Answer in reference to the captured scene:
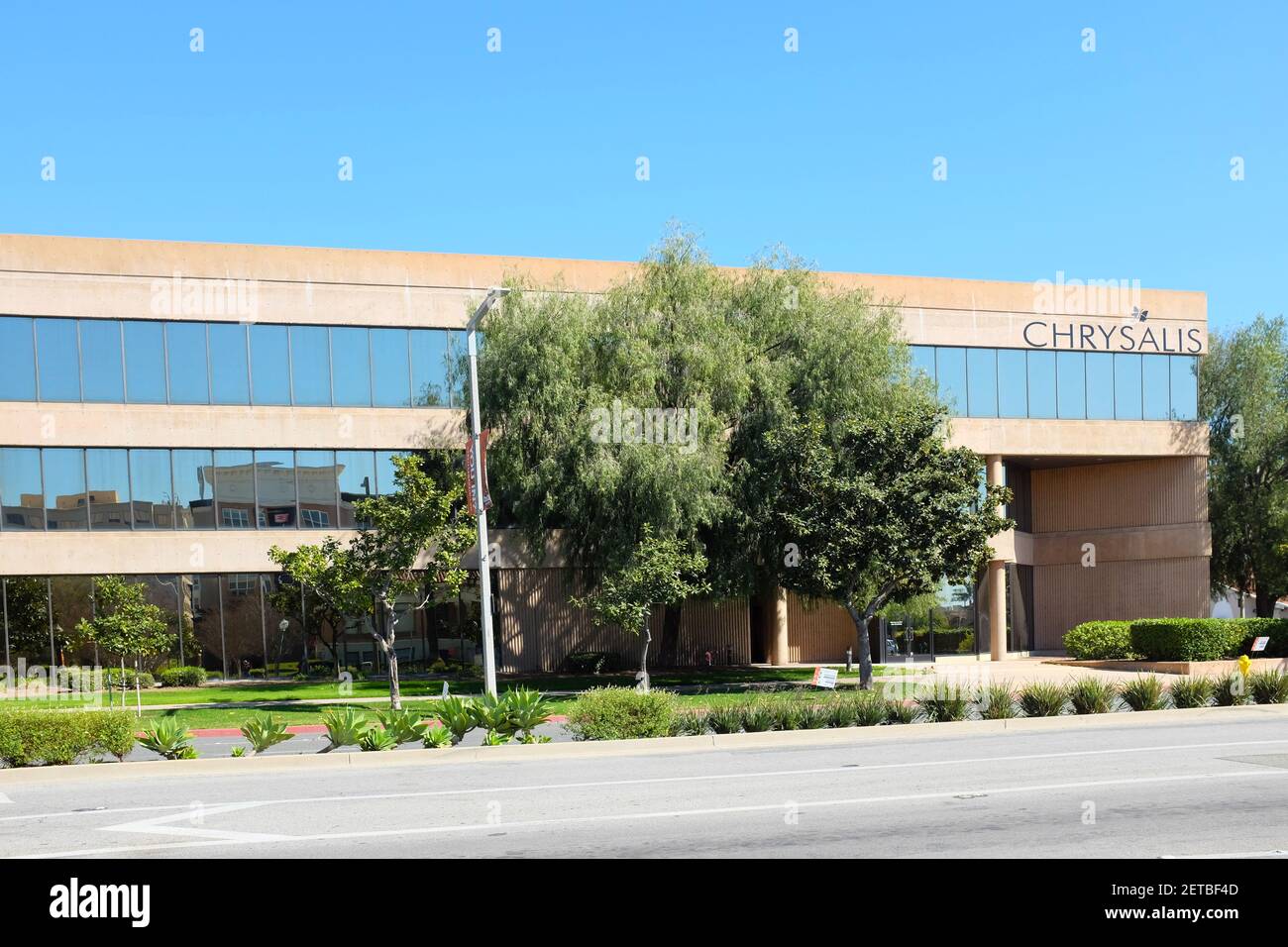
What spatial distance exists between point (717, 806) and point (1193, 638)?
27.3 metres

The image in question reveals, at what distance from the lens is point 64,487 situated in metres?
32.2

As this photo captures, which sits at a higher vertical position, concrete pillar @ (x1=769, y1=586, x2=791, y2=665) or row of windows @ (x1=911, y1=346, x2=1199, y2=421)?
row of windows @ (x1=911, y1=346, x2=1199, y2=421)

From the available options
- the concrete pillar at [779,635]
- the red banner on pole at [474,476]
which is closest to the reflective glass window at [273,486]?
the red banner on pole at [474,476]

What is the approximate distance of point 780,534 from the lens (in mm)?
30250

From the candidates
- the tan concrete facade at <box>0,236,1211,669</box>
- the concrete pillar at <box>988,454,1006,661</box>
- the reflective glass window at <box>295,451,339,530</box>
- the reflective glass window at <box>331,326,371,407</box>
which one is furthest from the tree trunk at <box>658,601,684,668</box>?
the concrete pillar at <box>988,454,1006,661</box>

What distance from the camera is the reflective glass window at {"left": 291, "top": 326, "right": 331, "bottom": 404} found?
3372 cm

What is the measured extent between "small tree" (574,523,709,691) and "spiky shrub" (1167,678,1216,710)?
11.0m

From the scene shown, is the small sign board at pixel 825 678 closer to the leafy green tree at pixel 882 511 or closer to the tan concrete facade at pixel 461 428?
the leafy green tree at pixel 882 511

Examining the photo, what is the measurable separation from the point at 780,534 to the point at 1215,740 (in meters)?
14.3

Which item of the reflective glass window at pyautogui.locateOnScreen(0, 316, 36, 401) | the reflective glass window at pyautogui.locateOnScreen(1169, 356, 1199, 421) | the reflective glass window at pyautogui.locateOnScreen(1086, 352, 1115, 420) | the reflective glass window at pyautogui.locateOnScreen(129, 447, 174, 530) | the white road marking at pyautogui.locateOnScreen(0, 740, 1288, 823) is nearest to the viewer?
the white road marking at pyautogui.locateOnScreen(0, 740, 1288, 823)

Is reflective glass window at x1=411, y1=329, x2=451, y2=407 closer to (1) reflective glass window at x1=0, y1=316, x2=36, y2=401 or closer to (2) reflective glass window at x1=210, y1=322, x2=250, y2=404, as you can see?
(2) reflective glass window at x1=210, y1=322, x2=250, y2=404
